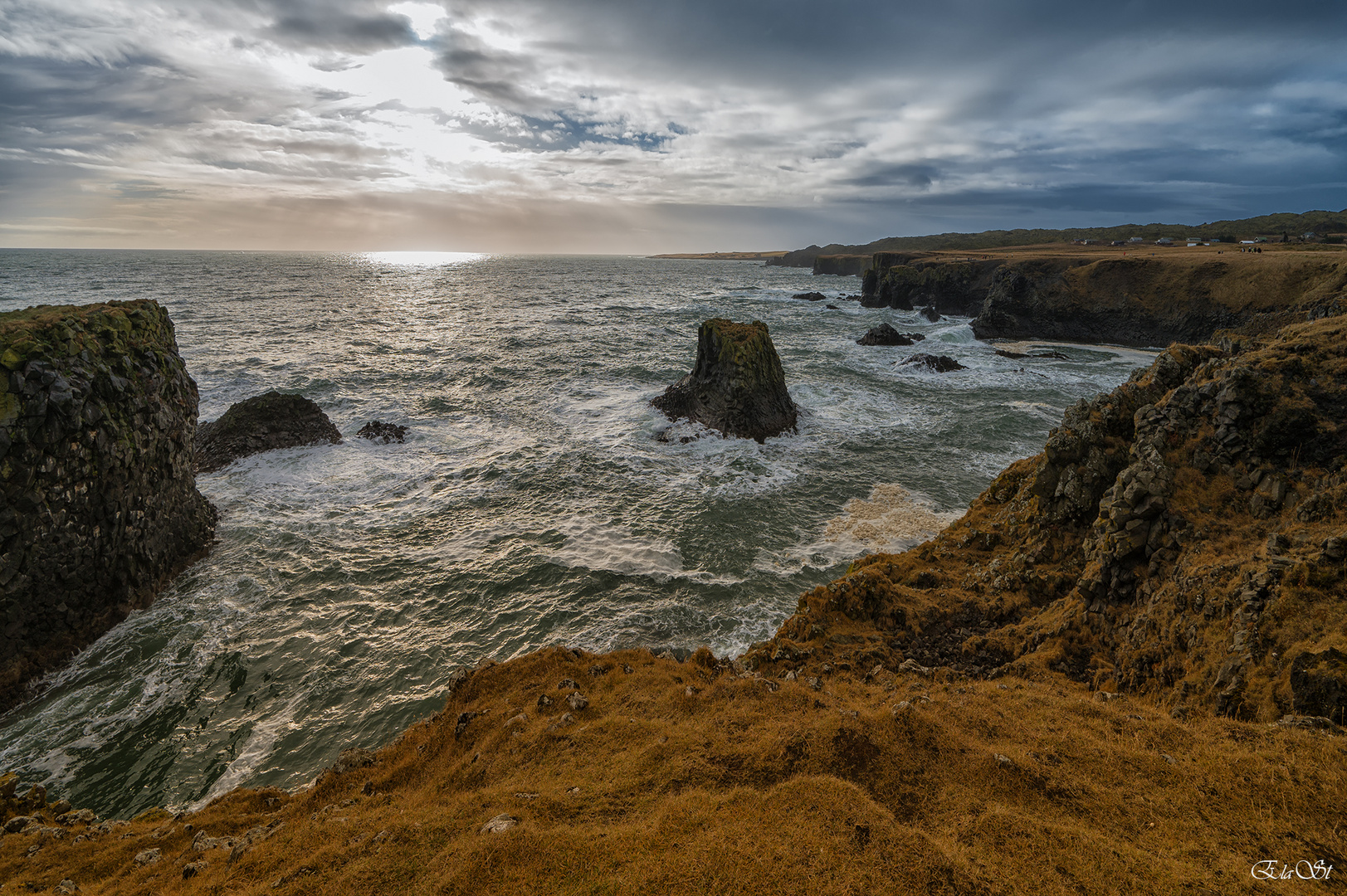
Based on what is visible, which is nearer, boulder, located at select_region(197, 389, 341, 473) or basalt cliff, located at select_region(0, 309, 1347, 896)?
basalt cliff, located at select_region(0, 309, 1347, 896)

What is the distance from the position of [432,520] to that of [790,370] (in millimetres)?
33391

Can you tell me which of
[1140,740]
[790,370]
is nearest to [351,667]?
[1140,740]

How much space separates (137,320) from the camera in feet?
59.1

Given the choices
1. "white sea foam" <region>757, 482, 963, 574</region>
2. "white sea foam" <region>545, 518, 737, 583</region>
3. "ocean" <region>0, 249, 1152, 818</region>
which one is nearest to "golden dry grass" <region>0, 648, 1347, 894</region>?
"ocean" <region>0, 249, 1152, 818</region>

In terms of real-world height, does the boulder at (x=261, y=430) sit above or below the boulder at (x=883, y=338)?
below

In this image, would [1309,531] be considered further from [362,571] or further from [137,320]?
[137,320]

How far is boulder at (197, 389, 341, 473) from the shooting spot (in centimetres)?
2562

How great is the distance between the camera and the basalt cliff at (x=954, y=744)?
5273 millimetres

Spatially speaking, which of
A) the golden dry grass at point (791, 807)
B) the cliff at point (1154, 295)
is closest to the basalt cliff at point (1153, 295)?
the cliff at point (1154, 295)

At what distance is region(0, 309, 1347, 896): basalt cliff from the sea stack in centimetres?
1828

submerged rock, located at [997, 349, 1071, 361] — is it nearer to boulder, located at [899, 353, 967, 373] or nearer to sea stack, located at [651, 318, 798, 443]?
boulder, located at [899, 353, 967, 373]

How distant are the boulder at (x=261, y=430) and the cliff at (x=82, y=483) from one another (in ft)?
26.9
